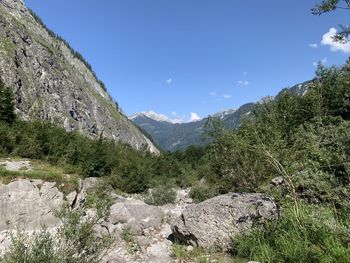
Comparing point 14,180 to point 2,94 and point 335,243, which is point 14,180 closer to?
point 335,243

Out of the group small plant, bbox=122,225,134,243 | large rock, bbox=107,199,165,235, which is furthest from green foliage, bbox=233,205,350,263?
large rock, bbox=107,199,165,235

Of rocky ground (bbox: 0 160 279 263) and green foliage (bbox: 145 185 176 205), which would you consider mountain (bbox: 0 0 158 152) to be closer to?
green foliage (bbox: 145 185 176 205)

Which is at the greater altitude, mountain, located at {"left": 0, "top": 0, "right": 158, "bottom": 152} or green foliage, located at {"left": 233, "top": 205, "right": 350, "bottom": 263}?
mountain, located at {"left": 0, "top": 0, "right": 158, "bottom": 152}

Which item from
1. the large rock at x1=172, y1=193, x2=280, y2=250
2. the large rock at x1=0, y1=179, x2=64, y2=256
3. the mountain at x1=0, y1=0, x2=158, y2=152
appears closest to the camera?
the large rock at x1=172, y1=193, x2=280, y2=250

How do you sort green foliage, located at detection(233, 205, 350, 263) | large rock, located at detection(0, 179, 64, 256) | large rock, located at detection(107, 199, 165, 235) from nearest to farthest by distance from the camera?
green foliage, located at detection(233, 205, 350, 263), large rock, located at detection(107, 199, 165, 235), large rock, located at detection(0, 179, 64, 256)

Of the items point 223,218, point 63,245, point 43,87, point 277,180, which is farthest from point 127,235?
point 43,87

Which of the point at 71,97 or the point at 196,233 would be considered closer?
the point at 196,233

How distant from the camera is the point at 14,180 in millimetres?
14609

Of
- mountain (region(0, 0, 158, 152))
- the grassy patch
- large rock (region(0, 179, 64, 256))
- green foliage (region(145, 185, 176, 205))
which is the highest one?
mountain (region(0, 0, 158, 152))

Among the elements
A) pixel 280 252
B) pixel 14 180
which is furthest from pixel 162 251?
pixel 14 180

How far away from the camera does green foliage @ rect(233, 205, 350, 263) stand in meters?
5.12

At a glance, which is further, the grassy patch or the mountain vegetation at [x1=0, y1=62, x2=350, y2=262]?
the grassy patch

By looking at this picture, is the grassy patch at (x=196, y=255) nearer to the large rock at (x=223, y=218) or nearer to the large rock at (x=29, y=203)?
the large rock at (x=223, y=218)

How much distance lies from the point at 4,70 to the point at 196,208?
89.8m
